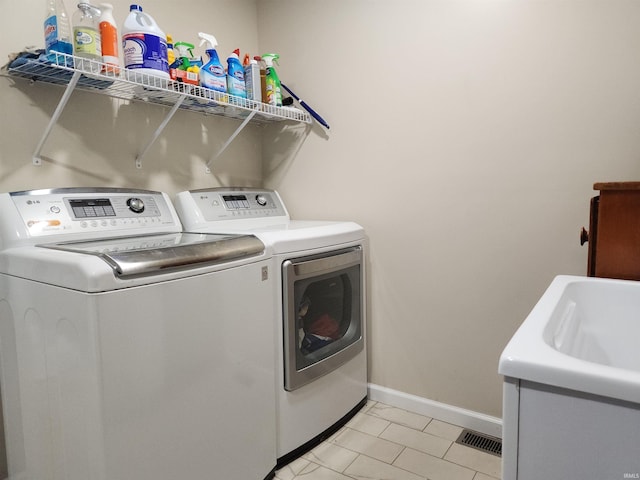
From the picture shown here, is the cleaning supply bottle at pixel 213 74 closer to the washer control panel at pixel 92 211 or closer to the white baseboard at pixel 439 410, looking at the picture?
the washer control panel at pixel 92 211

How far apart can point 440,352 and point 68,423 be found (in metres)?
1.57

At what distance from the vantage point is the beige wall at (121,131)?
150cm

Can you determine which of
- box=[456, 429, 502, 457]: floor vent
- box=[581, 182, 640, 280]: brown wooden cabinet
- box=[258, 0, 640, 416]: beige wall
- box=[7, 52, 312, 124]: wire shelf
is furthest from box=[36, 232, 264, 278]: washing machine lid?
box=[456, 429, 502, 457]: floor vent

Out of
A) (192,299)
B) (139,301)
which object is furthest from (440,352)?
(139,301)

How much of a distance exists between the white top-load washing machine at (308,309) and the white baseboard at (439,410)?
11 centimetres

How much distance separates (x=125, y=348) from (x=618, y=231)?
145 cm

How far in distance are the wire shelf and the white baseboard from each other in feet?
5.13

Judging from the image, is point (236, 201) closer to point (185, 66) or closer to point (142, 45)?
point (185, 66)

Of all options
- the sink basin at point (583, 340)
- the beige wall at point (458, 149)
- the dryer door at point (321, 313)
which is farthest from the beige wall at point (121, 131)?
the sink basin at point (583, 340)

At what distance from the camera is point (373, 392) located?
2246mm

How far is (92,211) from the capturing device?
154 centimetres

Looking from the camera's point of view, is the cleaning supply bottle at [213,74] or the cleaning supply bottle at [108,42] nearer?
the cleaning supply bottle at [108,42]

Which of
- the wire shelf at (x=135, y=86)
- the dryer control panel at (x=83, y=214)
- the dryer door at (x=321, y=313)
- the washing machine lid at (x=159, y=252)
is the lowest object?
the dryer door at (x=321, y=313)

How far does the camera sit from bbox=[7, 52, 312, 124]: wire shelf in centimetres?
135
